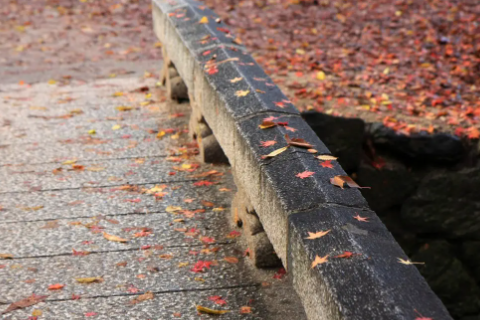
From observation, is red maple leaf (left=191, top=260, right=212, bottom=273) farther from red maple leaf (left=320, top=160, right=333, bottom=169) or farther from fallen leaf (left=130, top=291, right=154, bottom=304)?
red maple leaf (left=320, top=160, right=333, bottom=169)

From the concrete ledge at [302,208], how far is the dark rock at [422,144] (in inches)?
89.5

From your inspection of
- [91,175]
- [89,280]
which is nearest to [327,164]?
[89,280]

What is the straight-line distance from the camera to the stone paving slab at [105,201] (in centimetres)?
343

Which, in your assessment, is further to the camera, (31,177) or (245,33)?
(245,33)

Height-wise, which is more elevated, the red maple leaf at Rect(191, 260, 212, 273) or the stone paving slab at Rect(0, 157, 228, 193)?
the red maple leaf at Rect(191, 260, 212, 273)

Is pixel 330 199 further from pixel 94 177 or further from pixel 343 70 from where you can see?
pixel 343 70

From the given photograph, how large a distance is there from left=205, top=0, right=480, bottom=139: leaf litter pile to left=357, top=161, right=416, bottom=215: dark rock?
1.34ft

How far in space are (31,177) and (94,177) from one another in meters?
0.40

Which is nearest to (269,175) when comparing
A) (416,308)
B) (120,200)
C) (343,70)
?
(416,308)

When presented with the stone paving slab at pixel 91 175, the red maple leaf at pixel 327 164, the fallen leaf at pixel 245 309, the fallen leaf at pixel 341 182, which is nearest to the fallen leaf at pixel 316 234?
the fallen leaf at pixel 341 182

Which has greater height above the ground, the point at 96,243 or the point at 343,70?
the point at 96,243

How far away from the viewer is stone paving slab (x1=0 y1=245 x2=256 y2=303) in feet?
8.96

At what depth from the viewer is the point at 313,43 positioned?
853 centimetres

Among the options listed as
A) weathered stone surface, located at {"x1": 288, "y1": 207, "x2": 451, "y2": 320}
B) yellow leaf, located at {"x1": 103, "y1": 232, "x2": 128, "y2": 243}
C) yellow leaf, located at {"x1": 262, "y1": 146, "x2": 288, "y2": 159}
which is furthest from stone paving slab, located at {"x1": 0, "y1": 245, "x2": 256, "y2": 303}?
weathered stone surface, located at {"x1": 288, "y1": 207, "x2": 451, "y2": 320}
